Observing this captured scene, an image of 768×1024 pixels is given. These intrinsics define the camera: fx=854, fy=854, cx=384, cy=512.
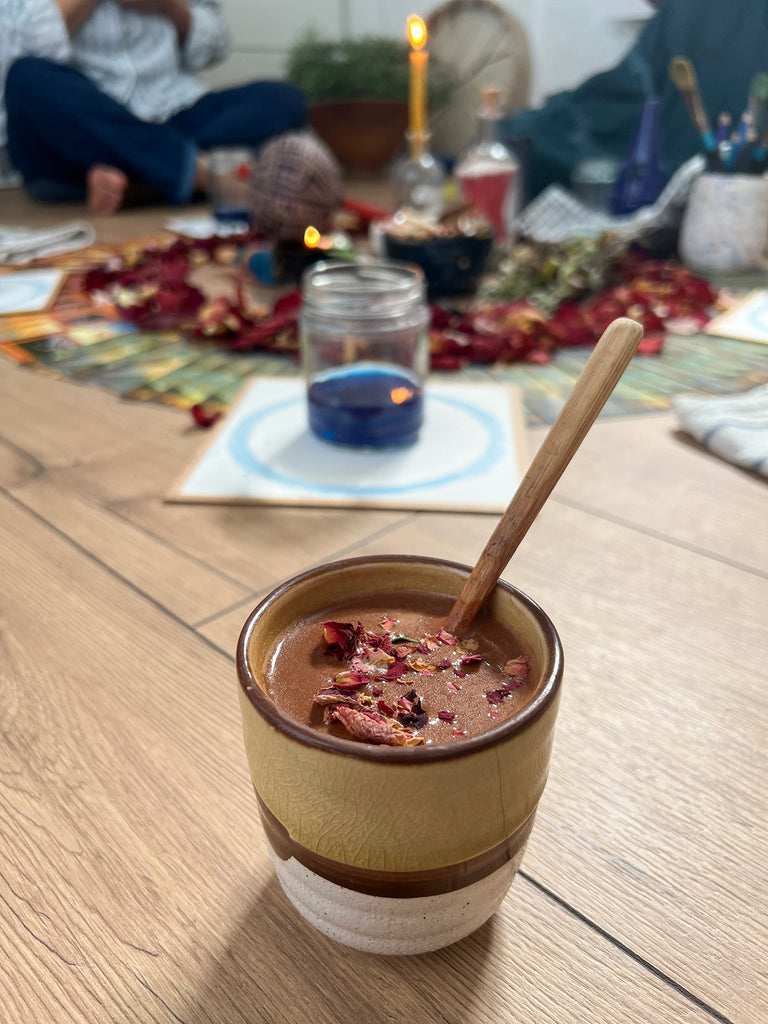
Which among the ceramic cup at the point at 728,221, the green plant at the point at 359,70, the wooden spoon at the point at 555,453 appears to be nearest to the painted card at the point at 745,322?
the ceramic cup at the point at 728,221

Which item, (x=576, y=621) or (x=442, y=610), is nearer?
(x=442, y=610)

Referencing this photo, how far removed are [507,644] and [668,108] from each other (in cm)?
196

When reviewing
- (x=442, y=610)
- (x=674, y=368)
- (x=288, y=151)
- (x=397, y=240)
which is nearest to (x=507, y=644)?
(x=442, y=610)

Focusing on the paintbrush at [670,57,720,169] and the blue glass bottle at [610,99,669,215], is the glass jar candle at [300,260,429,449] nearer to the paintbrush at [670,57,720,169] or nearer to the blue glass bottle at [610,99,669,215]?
the paintbrush at [670,57,720,169]

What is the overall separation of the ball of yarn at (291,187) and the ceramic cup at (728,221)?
0.67 meters

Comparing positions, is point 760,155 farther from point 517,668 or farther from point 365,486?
point 517,668

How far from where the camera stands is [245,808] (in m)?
0.45

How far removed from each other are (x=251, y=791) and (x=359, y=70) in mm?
2962

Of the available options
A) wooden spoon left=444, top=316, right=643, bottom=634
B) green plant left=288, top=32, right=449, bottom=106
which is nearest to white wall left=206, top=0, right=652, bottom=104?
green plant left=288, top=32, right=449, bottom=106

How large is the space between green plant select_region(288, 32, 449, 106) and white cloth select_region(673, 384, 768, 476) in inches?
94.2

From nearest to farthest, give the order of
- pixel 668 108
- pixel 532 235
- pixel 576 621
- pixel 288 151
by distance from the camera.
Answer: pixel 576 621 → pixel 288 151 → pixel 532 235 → pixel 668 108

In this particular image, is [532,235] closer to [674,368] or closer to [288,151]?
[288,151]

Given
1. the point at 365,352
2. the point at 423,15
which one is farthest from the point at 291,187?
the point at 423,15

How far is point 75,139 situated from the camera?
2215 mm
